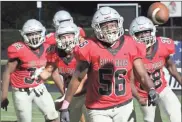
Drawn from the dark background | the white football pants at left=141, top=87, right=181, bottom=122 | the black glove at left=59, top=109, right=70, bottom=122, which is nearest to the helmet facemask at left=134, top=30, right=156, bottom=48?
the white football pants at left=141, top=87, right=181, bottom=122

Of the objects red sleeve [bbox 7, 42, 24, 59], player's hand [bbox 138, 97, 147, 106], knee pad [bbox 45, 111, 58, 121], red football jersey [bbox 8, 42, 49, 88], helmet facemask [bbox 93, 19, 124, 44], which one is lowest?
knee pad [bbox 45, 111, 58, 121]

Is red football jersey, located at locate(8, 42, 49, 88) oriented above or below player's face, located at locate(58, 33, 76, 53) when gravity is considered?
below

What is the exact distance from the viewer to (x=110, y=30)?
18.7 ft

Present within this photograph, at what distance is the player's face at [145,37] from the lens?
24.1 ft

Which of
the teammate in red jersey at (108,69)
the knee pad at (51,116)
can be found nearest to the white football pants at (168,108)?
the knee pad at (51,116)

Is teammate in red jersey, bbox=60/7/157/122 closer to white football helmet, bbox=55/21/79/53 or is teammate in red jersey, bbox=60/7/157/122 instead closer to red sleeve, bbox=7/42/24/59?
white football helmet, bbox=55/21/79/53

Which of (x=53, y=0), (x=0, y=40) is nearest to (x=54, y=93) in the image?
(x=0, y=40)

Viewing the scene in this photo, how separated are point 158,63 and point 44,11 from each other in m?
11.4

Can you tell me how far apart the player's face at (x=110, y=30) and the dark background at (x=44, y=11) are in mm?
11719

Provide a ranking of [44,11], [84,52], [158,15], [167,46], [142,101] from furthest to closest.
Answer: [44,11]
[158,15]
[167,46]
[142,101]
[84,52]

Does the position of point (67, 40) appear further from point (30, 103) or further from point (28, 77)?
point (30, 103)

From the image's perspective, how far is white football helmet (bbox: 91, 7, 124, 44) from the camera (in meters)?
5.68

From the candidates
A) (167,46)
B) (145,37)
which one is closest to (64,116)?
(145,37)

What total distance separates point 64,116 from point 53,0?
535 inches
